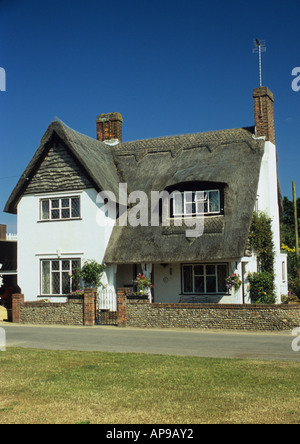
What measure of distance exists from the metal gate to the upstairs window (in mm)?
3960

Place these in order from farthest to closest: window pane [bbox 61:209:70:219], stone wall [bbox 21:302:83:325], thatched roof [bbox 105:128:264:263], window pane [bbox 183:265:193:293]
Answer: window pane [bbox 61:209:70:219] → window pane [bbox 183:265:193:293] → thatched roof [bbox 105:128:264:263] → stone wall [bbox 21:302:83:325]

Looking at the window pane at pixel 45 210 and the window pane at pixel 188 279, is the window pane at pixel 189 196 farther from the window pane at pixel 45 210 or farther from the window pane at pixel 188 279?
the window pane at pixel 45 210

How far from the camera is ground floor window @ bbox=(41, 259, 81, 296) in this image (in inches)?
1043

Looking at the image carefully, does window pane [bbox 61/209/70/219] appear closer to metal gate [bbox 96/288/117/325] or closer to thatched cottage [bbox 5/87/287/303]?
thatched cottage [bbox 5/87/287/303]

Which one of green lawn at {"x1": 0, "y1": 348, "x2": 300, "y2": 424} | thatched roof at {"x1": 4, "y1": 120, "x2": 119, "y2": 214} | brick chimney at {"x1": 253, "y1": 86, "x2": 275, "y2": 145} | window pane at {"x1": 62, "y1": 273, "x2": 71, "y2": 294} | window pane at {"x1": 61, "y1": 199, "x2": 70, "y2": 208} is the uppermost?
brick chimney at {"x1": 253, "y1": 86, "x2": 275, "y2": 145}

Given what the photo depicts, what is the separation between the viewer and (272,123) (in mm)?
28438

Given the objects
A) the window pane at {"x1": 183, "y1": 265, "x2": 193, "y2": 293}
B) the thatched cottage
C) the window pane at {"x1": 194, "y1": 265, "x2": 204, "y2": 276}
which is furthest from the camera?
the window pane at {"x1": 183, "y1": 265, "x2": 193, "y2": 293}

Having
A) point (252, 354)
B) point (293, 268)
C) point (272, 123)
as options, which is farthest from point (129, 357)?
point (293, 268)

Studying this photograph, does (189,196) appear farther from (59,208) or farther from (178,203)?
(59,208)

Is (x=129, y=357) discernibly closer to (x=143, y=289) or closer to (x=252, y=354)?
(x=252, y=354)

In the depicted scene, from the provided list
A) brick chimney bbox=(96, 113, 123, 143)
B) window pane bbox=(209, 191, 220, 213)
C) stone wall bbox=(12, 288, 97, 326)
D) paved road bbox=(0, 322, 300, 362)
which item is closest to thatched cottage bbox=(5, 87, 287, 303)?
window pane bbox=(209, 191, 220, 213)

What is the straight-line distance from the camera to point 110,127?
1266 inches

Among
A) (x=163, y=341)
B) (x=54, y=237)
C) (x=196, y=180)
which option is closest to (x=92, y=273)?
(x=54, y=237)

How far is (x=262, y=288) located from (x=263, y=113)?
8836 millimetres
